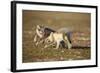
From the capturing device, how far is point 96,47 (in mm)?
1669

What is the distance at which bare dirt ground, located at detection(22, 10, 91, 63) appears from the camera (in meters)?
1.47

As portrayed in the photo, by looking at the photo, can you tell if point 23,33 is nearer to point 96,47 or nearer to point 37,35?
point 37,35

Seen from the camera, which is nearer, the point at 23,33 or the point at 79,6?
the point at 23,33

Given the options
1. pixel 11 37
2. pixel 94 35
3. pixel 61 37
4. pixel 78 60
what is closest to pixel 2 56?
pixel 11 37

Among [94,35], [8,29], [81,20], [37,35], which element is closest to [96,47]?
[94,35]

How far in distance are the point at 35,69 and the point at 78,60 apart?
1.12 ft

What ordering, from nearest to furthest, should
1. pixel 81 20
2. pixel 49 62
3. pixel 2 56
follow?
1. pixel 2 56
2. pixel 49 62
3. pixel 81 20

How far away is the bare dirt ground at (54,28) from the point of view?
4.81 ft

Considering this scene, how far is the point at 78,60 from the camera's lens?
1.62 meters

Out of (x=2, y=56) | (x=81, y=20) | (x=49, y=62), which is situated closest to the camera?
(x=2, y=56)

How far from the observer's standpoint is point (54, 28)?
5.06 feet

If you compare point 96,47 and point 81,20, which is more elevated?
point 81,20

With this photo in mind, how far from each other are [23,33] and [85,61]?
53cm

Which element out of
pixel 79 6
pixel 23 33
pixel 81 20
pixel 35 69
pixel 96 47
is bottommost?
pixel 35 69
